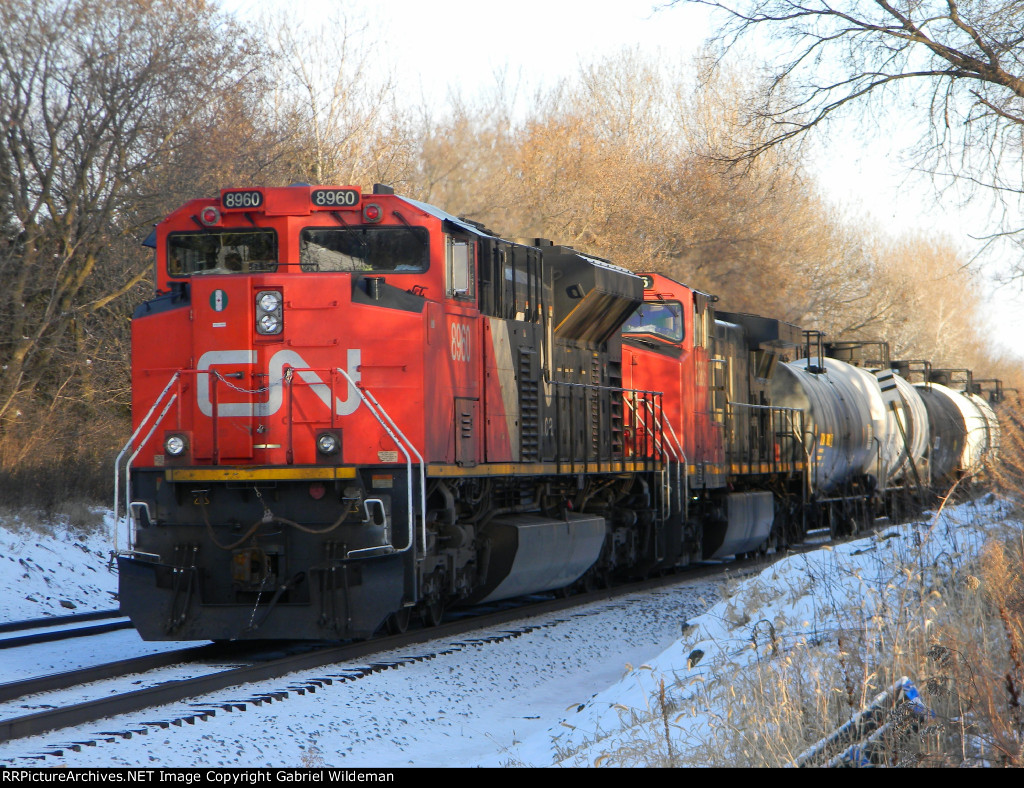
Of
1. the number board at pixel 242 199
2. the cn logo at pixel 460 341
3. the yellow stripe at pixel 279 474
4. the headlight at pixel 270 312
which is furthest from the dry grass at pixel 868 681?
the number board at pixel 242 199

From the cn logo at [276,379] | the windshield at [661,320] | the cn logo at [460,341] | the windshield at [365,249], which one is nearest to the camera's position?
the cn logo at [276,379]

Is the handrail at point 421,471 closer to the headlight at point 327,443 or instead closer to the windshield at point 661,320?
the headlight at point 327,443

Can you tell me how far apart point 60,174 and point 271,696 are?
13.3 m

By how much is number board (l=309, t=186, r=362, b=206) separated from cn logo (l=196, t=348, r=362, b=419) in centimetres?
125

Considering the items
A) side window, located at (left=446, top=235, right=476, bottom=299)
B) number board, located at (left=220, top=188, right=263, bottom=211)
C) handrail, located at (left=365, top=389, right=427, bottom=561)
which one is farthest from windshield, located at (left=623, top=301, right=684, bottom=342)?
number board, located at (left=220, top=188, right=263, bottom=211)

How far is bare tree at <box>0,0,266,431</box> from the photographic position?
56.6 feet

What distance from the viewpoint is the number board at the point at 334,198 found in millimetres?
9219

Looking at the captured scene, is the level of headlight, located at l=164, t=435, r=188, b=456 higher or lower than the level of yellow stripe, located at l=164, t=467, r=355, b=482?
higher

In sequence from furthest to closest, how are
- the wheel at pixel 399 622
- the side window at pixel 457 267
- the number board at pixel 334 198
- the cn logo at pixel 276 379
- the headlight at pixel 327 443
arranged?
the wheel at pixel 399 622 → the side window at pixel 457 267 → the number board at pixel 334 198 → the cn logo at pixel 276 379 → the headlight at pixel 327 443

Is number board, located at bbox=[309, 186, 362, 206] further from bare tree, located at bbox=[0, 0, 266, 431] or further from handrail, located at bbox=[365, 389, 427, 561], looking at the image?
bare tree, located at bbox=[0, 0, 266, 431]

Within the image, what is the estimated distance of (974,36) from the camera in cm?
1191

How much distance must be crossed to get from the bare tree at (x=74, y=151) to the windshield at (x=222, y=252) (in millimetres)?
8655

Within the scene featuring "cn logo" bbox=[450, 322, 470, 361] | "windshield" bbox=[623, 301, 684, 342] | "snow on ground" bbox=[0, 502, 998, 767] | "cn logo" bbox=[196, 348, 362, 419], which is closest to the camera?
"snow on ground" bbox=[0, 502, 998, 767]

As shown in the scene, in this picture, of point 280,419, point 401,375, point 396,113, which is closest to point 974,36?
point 401,375
